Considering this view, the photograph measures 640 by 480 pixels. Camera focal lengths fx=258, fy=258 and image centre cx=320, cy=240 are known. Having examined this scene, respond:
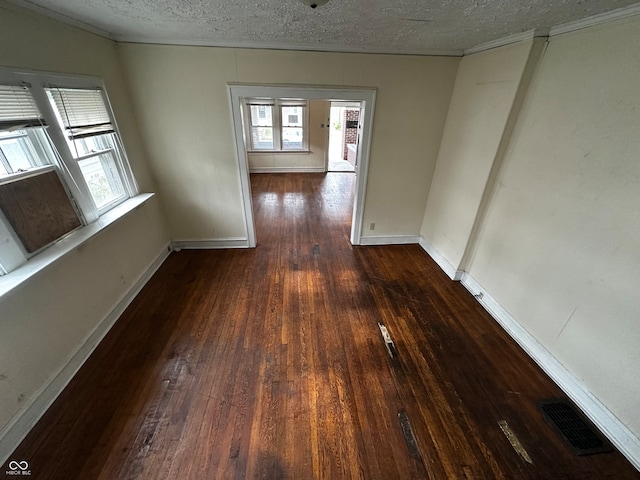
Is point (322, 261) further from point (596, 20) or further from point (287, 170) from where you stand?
point (287, 170)

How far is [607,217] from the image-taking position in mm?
1617

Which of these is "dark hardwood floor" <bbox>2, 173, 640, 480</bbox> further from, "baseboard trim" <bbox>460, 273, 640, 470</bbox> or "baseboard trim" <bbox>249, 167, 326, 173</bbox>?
"baseboard trim" <bbox>249, 167, 326, 173</bbox>

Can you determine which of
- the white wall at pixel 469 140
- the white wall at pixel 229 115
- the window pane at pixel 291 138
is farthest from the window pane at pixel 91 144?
the window pane at pixel 291 138

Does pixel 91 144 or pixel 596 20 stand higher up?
pixel 596 20

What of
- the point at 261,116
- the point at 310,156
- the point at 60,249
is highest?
the point at 261,116

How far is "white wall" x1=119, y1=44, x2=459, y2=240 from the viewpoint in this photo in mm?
2617

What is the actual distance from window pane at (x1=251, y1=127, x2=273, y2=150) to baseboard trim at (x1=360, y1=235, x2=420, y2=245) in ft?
16.2

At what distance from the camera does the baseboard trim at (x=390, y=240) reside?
12.4 ft

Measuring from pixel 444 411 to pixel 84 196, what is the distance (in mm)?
3158

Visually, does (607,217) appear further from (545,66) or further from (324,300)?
(324,300)

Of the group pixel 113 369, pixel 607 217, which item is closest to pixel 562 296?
pixel 607 217

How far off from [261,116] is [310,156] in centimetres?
170

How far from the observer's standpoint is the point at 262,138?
24.2 ft

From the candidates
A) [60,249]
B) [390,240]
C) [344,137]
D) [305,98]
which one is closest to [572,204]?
[390,240]
